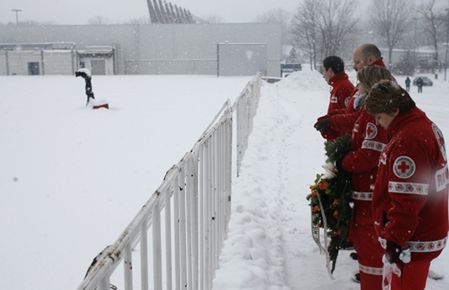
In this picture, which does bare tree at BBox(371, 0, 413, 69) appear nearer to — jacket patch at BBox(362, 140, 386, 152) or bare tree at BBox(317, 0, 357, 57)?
bare tree at BBox(317, 0, 357, 57)

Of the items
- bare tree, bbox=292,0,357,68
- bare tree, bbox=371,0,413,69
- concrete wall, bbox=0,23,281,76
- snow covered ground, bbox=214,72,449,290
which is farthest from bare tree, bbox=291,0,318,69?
snow covered ground, bbox=214,72,449,290

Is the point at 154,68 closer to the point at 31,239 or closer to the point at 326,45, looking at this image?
the point at 326,45

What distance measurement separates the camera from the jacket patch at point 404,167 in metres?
2.65

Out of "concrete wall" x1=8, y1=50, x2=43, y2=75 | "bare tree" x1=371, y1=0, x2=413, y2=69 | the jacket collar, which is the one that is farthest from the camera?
"bare tree" x1=371, y1=0, x2=413, y2=69

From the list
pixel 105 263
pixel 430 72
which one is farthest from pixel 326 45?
pixel 105 263

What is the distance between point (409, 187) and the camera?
2.65m

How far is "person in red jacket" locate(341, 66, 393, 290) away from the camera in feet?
11.5

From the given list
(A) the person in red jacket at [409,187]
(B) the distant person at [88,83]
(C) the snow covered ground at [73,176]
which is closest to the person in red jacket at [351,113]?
(A) the person in red jacket at [409,187]

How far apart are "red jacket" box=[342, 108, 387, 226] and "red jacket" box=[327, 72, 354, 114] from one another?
1.13m

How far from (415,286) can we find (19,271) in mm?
3666

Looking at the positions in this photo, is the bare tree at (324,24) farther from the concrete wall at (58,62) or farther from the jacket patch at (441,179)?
the jacket patch at (441,179)

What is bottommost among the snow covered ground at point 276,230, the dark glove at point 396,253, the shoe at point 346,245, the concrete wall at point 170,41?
the snow covered ground at point 276,230

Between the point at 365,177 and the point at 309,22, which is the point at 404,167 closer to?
the point at 365,177

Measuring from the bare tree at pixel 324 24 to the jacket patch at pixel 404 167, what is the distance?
228ft
